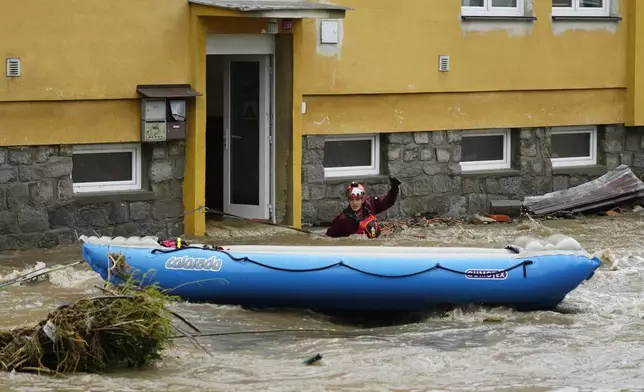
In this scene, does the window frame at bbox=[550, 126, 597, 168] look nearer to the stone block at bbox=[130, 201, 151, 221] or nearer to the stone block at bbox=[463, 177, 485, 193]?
the stone block at bbox=[463, 177, 485, 193]

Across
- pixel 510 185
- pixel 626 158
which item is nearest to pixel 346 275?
pixel 510 185

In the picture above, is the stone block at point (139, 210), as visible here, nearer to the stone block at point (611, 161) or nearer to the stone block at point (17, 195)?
the stone block at point (17, 195)

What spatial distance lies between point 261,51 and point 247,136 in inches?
40.8

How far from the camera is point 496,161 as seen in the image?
1742 cm

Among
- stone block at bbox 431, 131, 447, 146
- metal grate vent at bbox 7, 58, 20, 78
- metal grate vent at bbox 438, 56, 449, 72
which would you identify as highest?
metal grate vent at bbox 438, 56, 449, 72

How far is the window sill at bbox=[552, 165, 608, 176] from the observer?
17.7 metres

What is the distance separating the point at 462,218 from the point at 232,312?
19.6 feet

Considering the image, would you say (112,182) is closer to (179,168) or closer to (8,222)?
(179,168)

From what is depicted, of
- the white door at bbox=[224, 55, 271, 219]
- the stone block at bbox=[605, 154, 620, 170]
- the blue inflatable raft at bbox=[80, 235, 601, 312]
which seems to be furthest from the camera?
the stone block at bbox=[605, 154, 620, 170]

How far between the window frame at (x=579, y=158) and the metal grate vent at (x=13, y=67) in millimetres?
7190

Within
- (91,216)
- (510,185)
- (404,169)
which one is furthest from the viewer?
(510,185)

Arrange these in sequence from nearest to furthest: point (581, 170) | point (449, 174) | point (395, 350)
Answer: point (395, 350) → point (449, 174) → point (581, 170)

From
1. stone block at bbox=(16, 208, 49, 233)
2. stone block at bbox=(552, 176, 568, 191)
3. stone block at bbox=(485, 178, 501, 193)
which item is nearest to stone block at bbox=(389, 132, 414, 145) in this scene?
stone block at bbox=(485, 178, 501, 193)

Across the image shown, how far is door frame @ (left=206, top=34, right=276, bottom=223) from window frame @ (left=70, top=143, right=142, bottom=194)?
54.4 inches
